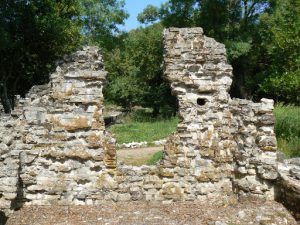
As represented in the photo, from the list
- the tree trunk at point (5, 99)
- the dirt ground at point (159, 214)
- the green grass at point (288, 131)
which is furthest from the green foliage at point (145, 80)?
the dirt ground at point (159, 214)

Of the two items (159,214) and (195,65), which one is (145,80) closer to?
(195,65)

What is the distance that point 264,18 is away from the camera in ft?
78.7

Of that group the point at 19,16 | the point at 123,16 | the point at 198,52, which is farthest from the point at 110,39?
the point at 198,52

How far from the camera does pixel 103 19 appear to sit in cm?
2962

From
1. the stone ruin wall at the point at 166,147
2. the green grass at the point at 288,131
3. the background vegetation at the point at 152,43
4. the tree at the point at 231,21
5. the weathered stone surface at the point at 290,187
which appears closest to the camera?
the weathered stone surface at the point at 290,187

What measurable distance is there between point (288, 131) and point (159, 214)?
7.44 metres

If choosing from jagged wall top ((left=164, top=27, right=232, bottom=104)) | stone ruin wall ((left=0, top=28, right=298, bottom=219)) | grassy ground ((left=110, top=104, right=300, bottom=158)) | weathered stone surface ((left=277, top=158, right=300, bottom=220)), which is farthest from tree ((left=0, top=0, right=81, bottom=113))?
weathered stone surface ((left=277, top=158, right=300, bottom=220))

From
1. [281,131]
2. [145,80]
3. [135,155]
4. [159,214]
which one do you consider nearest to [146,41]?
[145,80]

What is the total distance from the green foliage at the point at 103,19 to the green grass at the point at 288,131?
57.0 feet

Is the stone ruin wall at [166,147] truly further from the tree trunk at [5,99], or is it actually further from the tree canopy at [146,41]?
the tree trunk at [5,99]

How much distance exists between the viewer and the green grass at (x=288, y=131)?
38.3 feet

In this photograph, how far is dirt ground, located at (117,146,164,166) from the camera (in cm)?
1262

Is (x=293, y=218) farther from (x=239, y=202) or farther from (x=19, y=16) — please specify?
(x=19, y=16)

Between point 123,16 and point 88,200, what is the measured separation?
24585mm
